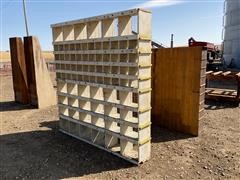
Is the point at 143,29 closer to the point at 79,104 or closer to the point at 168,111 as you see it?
the point at 79,104

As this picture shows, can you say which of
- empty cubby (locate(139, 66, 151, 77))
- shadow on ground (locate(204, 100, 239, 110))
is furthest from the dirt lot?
empty cubby (locate(139, 66, 151, 77))

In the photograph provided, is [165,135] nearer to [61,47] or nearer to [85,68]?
[85,68]

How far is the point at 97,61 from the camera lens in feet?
15.8

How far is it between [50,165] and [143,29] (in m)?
3.13

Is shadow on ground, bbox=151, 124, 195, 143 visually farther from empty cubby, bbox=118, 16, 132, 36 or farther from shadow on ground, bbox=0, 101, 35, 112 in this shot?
shadow on ground, bbox=0, 101, 35, 112

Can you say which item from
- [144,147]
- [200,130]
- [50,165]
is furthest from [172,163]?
[50,165]

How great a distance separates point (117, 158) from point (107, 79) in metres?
1.62

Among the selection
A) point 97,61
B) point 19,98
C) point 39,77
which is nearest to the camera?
point 97,61

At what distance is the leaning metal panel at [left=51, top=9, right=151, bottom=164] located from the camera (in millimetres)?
4141

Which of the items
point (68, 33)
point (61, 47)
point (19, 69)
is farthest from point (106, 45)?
point (19, 69)

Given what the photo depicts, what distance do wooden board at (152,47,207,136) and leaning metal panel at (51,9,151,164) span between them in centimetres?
161

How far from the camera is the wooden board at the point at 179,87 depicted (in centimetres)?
556

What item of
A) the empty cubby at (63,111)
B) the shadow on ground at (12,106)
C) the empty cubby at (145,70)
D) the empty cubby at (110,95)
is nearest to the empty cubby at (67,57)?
the empty cubby at (63,111)

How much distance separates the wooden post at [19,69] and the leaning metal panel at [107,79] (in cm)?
431
